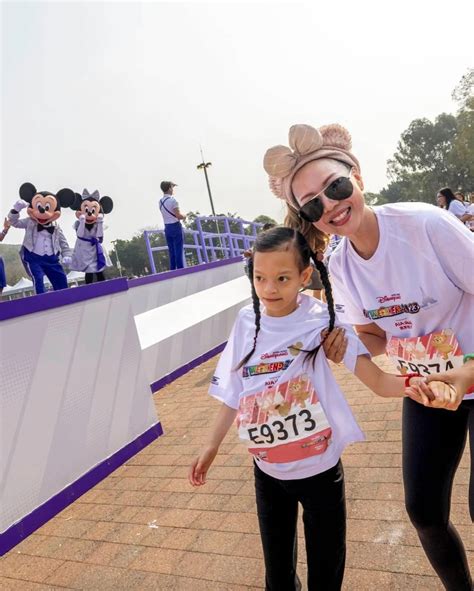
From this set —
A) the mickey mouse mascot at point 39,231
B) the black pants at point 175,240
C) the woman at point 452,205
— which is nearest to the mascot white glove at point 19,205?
the mickey mouse mascot at point 39,231

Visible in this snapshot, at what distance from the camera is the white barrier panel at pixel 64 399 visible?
3322 mm

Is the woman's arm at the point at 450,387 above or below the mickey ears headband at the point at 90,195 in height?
below

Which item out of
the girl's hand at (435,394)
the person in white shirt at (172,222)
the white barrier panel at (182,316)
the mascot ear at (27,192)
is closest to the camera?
the girl's hand at (435,394)

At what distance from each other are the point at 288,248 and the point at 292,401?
54cm

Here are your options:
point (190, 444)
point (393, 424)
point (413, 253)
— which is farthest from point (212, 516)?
point (413, 253)

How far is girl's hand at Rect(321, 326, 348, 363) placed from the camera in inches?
68.1

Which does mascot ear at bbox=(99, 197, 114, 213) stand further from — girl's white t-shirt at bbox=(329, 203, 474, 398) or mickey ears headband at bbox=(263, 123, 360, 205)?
girl's white t-shirt at bbox=(329, 203, 474, 398)

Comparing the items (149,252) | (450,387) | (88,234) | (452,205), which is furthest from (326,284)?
(452,205)

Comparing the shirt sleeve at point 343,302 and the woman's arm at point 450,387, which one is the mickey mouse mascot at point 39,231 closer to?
the shirt sleeve at point 343,302

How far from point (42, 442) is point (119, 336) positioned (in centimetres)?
120

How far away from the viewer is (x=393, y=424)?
12.8ft

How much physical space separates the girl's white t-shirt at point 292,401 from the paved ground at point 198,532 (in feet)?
2.99

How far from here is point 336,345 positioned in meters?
1.73

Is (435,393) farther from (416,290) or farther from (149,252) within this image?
(149,252)
